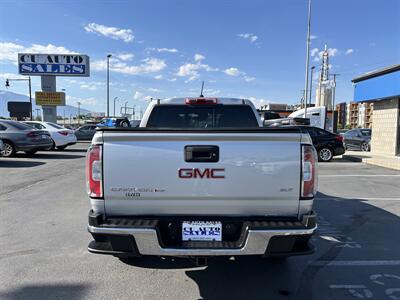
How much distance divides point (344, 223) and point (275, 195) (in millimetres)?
3601

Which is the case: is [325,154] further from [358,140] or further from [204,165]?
[204,165]

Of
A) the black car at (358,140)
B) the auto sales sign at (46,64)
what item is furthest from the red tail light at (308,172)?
the auto sales sign at (46,64)

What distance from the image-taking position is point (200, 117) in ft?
16.5

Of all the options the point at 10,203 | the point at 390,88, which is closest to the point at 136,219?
the point at 10,203

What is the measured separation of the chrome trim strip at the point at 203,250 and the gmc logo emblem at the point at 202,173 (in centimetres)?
54

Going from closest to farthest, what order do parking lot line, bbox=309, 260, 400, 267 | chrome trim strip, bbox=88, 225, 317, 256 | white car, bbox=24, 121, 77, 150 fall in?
1. chrome trim strip, bbox=88, 225, 317, 256
2. parking lot line, bbox=309, 260, 400, 267
3. white car, bbox=24, 121, 77, 150

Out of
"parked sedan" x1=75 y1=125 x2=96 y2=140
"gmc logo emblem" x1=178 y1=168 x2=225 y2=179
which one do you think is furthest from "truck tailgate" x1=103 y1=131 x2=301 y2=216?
"parked sedan" x1=75 y1=125 x2=96 y2=140

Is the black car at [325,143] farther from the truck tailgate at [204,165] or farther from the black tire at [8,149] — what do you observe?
the truck tailgate at [204,165]

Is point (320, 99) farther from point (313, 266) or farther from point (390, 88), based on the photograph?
point (313, 266)

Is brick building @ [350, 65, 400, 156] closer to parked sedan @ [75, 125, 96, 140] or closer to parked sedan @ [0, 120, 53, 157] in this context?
parked sedan @ [0, 120, 53, 157]

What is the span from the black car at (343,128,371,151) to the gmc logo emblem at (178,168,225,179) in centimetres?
2179

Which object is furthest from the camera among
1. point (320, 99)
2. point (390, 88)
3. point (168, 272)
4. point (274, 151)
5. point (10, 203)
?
point (320, 99)

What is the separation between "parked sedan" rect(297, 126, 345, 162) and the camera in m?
15.5

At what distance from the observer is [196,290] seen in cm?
367
